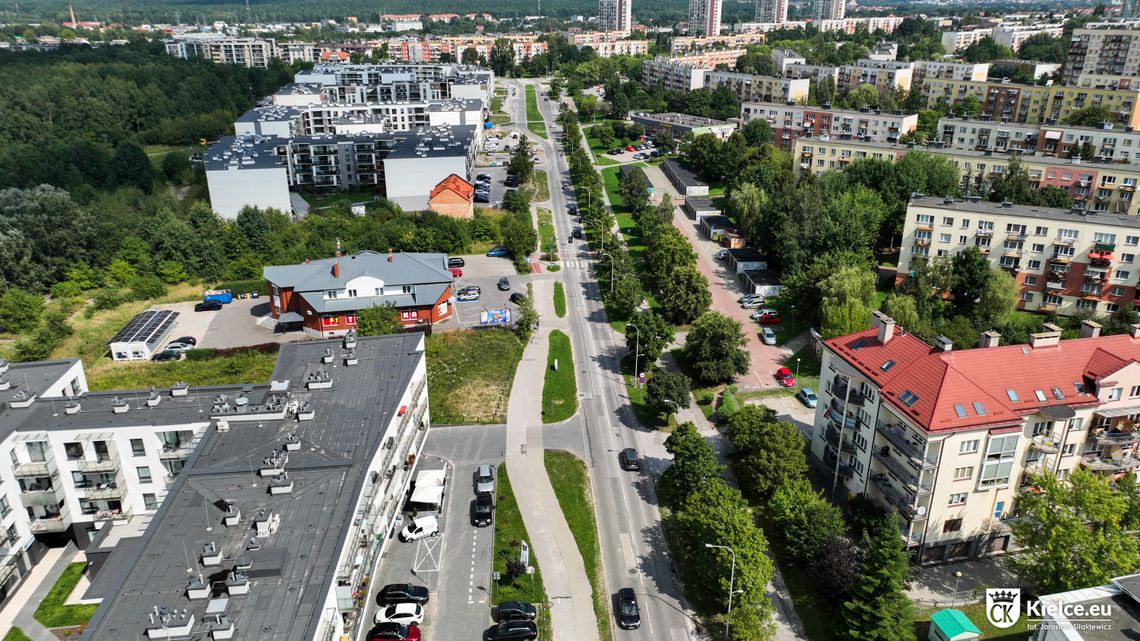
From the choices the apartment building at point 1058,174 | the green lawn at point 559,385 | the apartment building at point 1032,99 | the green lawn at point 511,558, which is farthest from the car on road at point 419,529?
the apartment building at point 1032,99

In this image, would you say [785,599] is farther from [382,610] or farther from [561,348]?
[561,348]

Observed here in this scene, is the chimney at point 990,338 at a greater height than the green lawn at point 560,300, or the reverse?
the chimney at point 990,338

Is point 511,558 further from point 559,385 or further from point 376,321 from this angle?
point 376,321

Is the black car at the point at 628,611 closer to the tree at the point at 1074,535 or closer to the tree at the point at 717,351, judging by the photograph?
the tree at the point at 1074,535

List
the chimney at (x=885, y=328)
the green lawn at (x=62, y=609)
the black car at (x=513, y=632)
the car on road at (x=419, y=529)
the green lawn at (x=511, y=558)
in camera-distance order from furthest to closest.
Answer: the chimney at (x=885, y=328) < the car on road at (x=419, y=529) < the green lawn at (x=511, y=558) < the green lawn at (x=62, y=609) < the black car at (x=513, y=632)

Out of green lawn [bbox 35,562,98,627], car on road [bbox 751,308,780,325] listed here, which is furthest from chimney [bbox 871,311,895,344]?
green lawn [bbox 35,562,98,627]

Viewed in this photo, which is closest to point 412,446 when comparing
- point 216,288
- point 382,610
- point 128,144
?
point 382,610
